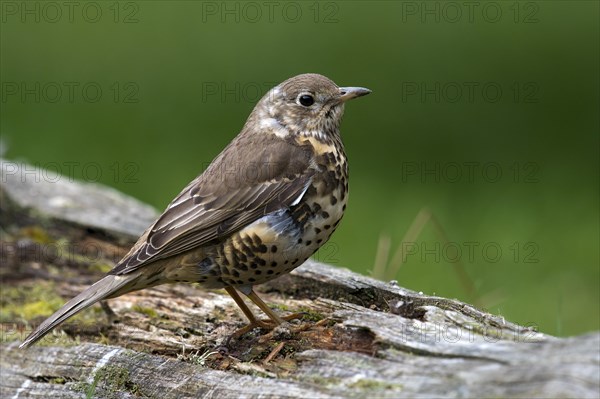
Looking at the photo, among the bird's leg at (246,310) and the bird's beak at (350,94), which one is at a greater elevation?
the bird's beak at (350,94)

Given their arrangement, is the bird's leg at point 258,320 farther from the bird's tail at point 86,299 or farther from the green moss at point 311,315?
the bird's tail at point 86,299

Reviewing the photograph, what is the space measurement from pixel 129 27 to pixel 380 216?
472 centimetres

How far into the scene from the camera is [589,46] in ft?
31.9

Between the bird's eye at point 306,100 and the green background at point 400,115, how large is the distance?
250cm

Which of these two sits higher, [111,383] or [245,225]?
[245,225]

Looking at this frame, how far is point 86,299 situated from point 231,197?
0.93m

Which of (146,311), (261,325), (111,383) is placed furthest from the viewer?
(146,311)

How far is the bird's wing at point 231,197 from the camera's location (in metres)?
5.23

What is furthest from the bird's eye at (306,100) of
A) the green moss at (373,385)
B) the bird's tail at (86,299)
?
the green moss at (373,385)

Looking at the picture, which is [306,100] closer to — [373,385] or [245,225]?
[245,225]

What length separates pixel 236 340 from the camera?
Answer: 16.7 ft

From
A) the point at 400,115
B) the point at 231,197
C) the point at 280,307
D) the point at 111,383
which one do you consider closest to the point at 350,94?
the point at 231,197

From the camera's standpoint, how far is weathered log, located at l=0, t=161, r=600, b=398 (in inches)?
145

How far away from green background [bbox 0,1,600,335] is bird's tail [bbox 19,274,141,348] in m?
3.16
